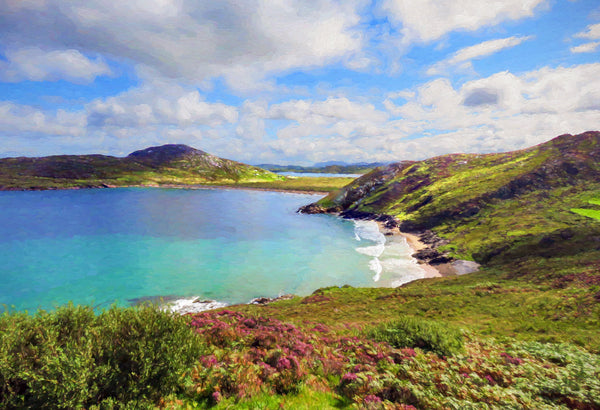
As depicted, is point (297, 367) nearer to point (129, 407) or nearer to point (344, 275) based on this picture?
point (129, 407)

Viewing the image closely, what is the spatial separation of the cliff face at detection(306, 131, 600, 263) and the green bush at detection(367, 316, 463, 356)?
40690mm

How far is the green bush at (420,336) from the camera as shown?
1305 centimetres

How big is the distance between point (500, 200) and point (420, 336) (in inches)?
3442

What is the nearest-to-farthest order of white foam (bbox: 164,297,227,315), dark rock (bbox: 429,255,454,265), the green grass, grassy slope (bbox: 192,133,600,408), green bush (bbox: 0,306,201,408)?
green bush (bbox: 0,306,201,408) < grassy slope (bbox: 192,133,600,408) < white foam (bbox: 164,297,227,315) < the green grass < dark rock (bbox: 429,255,454,265)

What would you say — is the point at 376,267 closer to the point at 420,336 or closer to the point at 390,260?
the point at 390,260

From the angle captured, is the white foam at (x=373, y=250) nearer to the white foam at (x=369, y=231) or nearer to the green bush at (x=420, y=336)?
the white foam at (x=369, y=231)

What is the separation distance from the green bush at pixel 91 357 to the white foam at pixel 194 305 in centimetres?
2774

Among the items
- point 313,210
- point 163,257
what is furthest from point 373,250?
point 313,210

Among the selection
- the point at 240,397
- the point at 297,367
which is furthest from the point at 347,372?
the point at 240,397

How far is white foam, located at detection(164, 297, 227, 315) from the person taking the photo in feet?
113

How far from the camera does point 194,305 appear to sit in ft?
117

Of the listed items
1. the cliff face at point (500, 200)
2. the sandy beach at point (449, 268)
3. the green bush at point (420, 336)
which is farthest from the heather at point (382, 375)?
the cliff face at point (500, 200)

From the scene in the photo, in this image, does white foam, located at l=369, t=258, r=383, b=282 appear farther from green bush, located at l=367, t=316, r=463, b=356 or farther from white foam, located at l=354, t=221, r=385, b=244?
green bush, located at l=367, t=316, r=463, b=356

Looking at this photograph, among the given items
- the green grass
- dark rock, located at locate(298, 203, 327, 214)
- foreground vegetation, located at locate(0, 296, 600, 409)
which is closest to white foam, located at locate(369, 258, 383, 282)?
foreground vegetation, located at locate(0, 296, 600, 409)
